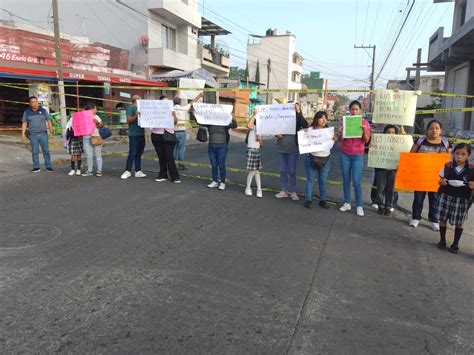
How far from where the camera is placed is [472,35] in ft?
46.0

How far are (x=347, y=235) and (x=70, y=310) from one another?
12.3ft

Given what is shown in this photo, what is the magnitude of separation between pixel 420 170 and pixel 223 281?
12.2ft

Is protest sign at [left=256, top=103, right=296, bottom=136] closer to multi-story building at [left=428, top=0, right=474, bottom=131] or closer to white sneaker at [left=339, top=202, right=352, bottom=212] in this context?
white sneaker at [left=339, top=202, right=352, bottom=212]

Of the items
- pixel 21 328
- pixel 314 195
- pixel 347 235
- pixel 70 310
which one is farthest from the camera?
pixel 314 195

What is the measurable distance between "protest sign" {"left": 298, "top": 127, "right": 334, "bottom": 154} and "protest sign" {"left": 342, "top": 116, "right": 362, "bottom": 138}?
33cm

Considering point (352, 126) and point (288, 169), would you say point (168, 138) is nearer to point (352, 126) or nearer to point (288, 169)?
point (288, 169)

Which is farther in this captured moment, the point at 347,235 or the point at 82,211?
the point at 82,211

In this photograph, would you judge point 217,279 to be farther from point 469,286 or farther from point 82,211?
point 82,211

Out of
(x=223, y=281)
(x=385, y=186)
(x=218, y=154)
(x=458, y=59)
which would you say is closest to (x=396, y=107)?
(x=385, y=186)

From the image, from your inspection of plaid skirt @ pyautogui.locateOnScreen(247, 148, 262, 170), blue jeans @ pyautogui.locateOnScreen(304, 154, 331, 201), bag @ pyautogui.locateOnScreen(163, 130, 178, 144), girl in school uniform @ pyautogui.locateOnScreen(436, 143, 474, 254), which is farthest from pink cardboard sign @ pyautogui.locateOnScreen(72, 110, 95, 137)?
girl in school uniform @ pyautogui.locateOnScreen(436, 143, 474, 254)

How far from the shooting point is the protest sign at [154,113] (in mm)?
8633

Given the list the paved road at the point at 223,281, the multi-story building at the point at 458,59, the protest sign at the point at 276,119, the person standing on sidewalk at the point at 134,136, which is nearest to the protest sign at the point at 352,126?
the protest sign at the point at 276,119

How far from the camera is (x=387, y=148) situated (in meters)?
6.49

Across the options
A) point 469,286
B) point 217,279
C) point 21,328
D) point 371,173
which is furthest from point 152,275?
point 371,173
